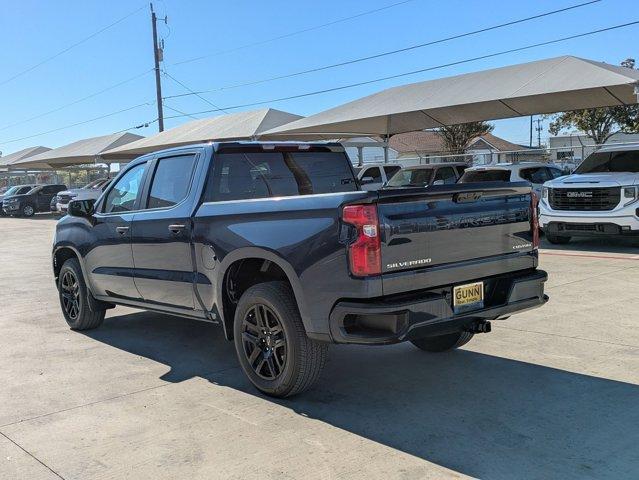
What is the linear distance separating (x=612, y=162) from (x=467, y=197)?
9610 millimetres

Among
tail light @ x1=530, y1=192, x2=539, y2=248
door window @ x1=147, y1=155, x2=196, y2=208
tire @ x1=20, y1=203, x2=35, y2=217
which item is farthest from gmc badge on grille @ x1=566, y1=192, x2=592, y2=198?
tire @ x1=20, y1=203, x2=35, y2=217

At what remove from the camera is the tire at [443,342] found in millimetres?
5578

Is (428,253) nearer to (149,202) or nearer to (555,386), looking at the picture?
(555,386)

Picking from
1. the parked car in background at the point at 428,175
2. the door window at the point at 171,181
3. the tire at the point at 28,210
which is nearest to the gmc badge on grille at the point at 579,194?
the parked car in background at the point at 428,175

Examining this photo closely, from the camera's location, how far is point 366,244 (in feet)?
12.7

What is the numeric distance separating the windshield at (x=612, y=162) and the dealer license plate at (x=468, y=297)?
30.0ft

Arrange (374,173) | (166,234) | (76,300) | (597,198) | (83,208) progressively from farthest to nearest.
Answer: (374,173), (597,198), (76,300), (83,208), (166,234)

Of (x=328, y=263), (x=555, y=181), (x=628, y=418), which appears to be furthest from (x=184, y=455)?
(x=555, y=181)

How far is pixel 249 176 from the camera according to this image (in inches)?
215

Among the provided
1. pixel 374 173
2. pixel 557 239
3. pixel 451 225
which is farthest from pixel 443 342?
pixel 374 173

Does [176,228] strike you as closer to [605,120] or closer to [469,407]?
[469,407]

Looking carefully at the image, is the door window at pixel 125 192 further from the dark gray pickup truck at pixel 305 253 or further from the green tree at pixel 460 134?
the green tree at pixel 460 134

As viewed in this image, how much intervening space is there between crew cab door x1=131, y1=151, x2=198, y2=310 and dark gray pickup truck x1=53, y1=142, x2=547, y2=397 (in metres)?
0.01

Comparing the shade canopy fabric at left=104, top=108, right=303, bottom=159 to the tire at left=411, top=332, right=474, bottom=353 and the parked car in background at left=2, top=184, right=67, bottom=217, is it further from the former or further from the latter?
the tire at left=411, top=332, right=474, bottom=353
